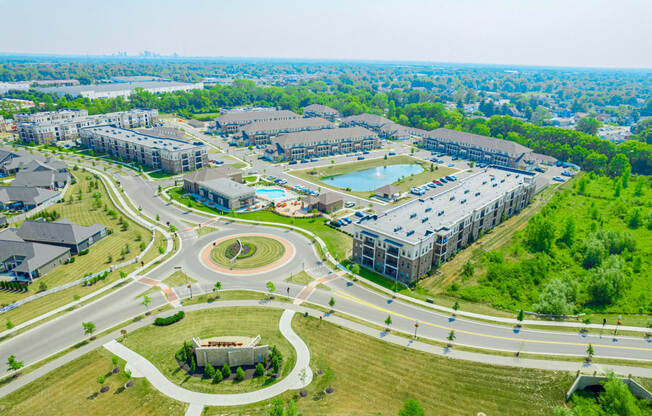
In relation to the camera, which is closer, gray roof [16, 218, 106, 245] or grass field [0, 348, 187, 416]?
grass field [0, 348, 187, 416]

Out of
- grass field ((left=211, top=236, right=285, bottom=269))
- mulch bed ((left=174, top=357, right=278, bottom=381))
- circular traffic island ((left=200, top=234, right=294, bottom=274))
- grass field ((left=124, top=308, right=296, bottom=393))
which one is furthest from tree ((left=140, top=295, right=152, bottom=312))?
grass field ((left=211, top=236, right=285, bottom=269))

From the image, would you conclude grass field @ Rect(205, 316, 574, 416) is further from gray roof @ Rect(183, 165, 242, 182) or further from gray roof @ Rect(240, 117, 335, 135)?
gray roof @ Rect(240, 117, 335, 135)

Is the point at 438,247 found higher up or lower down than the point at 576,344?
higher up

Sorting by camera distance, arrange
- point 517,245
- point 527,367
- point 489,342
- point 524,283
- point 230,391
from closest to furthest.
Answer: point 230,391
point 527,367
point 489,342
point 524,283
point 517,245

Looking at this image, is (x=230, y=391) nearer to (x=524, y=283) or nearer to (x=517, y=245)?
(x=524, y=283)

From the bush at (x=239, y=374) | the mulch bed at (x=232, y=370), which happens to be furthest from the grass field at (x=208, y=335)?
the bush at (x=239, y=374)

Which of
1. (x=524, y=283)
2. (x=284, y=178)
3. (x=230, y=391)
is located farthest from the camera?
(x=284, y=178)

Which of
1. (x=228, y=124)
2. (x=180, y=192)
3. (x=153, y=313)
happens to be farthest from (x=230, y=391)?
(x=228, y=124)
